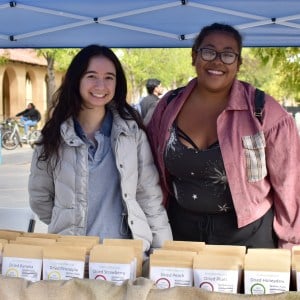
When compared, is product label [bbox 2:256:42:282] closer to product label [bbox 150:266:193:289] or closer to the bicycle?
product label [bbox 150:266:193:289]

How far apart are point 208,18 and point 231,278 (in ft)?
8.54

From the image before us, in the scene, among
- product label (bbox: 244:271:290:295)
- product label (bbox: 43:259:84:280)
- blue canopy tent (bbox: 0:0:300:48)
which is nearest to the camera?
product label (bbox: 244:271:290:295)

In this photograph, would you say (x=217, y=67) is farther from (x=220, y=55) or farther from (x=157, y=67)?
(x=157, y=67)

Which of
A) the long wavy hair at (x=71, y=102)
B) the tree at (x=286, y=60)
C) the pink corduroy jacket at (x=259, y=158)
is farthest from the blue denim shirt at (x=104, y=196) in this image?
the tree at (x=286, y=60)

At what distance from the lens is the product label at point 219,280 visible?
1.74m

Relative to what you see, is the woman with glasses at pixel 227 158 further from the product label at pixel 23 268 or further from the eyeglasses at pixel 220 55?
the product label at pixel 23 268

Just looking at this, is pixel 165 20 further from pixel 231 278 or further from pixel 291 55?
pixel 291 55

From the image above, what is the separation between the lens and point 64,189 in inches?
103

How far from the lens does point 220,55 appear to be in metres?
2.59

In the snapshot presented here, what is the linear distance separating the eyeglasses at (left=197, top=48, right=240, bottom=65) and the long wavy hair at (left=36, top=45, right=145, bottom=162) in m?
0.39

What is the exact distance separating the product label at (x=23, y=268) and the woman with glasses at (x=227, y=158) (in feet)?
3.04

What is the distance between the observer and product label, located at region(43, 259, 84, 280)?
1841mm

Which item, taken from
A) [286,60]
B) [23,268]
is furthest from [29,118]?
[23,268]

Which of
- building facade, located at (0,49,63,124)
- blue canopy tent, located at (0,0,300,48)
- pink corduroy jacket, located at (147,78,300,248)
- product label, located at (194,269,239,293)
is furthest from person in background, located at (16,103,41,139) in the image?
product label, located at (194,269,239,293)
